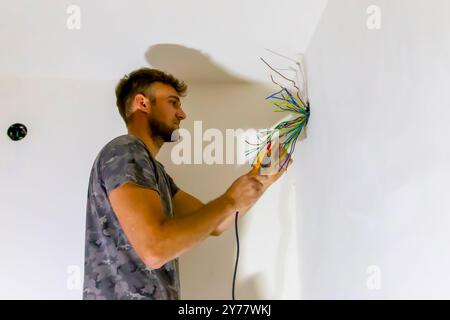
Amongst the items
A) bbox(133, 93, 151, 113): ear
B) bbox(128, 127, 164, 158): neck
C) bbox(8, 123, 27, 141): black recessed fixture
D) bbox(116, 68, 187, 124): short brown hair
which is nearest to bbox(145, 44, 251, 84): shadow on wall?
bbox(116, 68, 187, 124): short brown hair

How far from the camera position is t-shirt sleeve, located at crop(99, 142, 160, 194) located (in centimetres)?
116

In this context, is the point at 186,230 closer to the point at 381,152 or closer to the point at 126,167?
the point at 126,167

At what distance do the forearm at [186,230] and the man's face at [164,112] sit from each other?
0.35 meters

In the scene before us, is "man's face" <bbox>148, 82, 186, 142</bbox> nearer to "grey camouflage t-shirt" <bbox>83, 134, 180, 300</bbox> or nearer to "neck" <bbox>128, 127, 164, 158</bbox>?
→ "neck" <bbox>128, 127, 164, 158</bbox>

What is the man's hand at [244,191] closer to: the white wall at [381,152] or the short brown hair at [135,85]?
→ the white wall at [381,152]

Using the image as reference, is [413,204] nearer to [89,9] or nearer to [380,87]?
[380,87]

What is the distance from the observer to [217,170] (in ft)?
6.12

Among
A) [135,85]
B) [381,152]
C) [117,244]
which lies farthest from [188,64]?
[381,152]

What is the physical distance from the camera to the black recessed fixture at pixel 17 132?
1.84 m

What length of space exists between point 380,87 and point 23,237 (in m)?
1.36

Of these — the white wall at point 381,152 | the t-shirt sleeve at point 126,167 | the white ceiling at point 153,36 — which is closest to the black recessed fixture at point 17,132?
the white ceiling at point 153,36

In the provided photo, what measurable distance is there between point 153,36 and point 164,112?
321mm

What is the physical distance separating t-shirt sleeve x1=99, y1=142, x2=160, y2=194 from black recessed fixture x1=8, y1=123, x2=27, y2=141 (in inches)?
29.5

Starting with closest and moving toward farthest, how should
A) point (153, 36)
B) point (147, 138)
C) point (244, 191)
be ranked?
point (244, 191)
point (147, 138)
point (153, 36)
